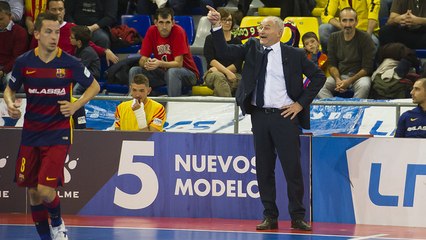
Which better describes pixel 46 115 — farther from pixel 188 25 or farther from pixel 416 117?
pixel 188 25

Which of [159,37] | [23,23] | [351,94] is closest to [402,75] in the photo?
[351,94]

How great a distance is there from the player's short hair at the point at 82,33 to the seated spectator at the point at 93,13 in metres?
0.89

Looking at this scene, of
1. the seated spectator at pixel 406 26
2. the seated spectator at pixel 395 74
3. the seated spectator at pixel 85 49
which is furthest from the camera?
the seated spectator at pixel 85 49

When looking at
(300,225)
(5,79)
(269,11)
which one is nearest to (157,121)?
(300,225)

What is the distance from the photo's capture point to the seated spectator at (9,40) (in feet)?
57.5

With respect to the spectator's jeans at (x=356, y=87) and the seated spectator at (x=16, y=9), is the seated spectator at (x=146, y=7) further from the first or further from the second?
the spectator's jeans at (x=356, y=87)

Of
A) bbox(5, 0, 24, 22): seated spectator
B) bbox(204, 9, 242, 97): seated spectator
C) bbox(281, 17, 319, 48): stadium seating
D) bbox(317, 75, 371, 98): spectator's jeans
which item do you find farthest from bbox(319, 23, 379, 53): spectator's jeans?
bbox(5, 0, 24, 22): seated spectator

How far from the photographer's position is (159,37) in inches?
655

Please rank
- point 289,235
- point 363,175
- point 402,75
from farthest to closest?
point 402,75, point 363,175, point 289,235

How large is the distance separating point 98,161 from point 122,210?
28.8 inches

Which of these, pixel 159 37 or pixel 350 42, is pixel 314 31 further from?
pixel 159 37

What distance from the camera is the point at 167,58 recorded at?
16688mm

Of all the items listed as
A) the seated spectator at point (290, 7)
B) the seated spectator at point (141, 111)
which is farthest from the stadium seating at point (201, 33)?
the seated spectator at point (141, 111)

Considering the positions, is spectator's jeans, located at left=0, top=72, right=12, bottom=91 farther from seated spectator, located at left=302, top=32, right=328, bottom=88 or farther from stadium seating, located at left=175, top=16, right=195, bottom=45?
seated spectator, located at left=302, top=32, right=328, bottom=88
